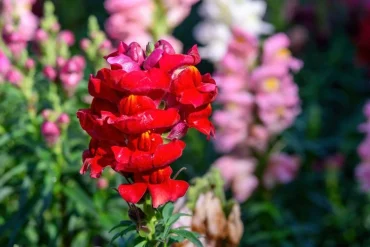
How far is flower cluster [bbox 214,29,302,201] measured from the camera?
3053mm

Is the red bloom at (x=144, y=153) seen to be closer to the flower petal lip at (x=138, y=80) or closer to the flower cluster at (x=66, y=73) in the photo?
the flower petal lip at (x=138, y=80)

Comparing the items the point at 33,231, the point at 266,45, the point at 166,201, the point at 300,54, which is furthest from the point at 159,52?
the point at 300,54

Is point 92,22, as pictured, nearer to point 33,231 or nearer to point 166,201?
point 33,231

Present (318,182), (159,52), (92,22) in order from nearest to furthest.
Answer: (159,52) → (92,22) → (318,182)

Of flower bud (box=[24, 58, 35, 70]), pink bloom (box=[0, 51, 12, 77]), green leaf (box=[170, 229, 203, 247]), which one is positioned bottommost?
pink bloom (box=[0, 51, 12, 77])

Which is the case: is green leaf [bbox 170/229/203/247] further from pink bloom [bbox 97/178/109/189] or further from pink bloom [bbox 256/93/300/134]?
pink bloom [bbox 256/93/300/134]

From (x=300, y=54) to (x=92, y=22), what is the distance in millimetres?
2310

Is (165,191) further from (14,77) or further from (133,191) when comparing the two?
(14,77)

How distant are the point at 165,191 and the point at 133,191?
2.5 inches

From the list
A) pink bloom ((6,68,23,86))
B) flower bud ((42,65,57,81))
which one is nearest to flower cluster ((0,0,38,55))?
pink bloom ((6,68,23,86))

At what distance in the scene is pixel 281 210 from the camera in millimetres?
3275

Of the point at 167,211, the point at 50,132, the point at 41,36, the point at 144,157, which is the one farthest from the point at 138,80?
the point at 41,36

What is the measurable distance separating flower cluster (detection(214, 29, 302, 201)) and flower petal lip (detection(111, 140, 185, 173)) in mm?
1453

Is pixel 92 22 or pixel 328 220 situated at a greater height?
pixel 92 22
